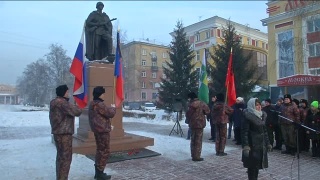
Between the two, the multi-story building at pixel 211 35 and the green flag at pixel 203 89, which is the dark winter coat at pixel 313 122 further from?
the multi-story building at pixel 211 35

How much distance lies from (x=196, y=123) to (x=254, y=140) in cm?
279

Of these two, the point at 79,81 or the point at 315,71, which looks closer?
the point at 79,81

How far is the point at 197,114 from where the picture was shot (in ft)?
25.9

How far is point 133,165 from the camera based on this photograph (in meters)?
7.22

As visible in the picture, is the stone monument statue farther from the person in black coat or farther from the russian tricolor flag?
the person in black coat

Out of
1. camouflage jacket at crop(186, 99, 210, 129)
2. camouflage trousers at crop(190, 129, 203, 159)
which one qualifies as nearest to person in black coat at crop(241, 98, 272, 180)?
camouflage trousers at crop(190, 129, 203, 159)

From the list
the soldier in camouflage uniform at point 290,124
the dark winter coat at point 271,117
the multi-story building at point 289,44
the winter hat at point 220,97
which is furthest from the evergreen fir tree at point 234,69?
the soldier in camouflage uniform at point 290,124

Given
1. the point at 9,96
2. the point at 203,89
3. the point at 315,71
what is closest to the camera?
the point at 203,89

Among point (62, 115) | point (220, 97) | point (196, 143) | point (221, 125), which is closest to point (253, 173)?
point (196, 143)

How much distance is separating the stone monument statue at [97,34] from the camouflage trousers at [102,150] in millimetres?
3946

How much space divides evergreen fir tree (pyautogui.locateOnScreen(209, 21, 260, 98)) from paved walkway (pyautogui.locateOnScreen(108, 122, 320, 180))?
10364mm

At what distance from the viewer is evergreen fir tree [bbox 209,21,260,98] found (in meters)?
18.5

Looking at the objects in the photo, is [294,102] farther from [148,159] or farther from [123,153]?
[123,153]

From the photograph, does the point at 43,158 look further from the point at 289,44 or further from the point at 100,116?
the point at 289,44
